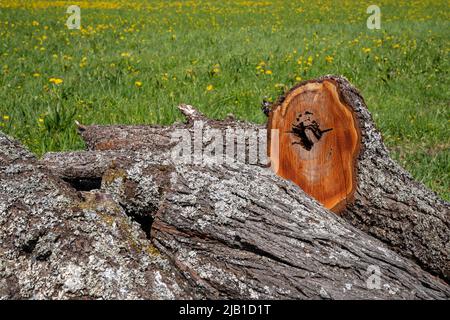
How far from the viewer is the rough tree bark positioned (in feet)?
7.64

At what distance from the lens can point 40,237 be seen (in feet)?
7.87

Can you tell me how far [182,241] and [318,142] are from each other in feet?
4.28

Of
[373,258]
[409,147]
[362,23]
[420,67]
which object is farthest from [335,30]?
[373,258]

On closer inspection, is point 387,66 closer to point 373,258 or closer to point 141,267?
point 373,258

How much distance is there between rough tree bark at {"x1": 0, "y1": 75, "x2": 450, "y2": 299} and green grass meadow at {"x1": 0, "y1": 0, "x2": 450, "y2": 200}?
224 centimetres

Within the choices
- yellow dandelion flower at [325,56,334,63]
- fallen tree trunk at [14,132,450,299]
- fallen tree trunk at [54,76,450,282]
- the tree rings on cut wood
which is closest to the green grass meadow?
yellow dandelion flower at [325,56,334,63]

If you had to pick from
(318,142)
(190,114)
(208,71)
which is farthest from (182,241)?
(208,71)

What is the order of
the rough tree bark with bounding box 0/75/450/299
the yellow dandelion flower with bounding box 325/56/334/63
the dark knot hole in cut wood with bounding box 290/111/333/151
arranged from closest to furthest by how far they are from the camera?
the rough tree bark with bounding box 0/75/450/299
the dark knot hole in cut wood with bounding box 290/111/333/151
the yellow dandelion flower with bounding box 325/56/334/63

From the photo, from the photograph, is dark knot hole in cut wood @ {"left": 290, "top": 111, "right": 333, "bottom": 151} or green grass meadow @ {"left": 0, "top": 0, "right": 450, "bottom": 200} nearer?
dark knot hole in cut wood @ {"left": 290, "top": 111, "right": 333, "bottom": 151}

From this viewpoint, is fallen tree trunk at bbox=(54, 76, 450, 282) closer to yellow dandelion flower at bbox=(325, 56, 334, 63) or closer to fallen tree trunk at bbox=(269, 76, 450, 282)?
fallen tree trunk at bbox=(269, 76, 450, 282)

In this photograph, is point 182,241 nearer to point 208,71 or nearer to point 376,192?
point 376,192

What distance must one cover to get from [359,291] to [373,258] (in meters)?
0.25

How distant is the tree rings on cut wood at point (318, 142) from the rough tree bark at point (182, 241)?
1.69 feet

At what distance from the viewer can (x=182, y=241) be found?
2533mm
